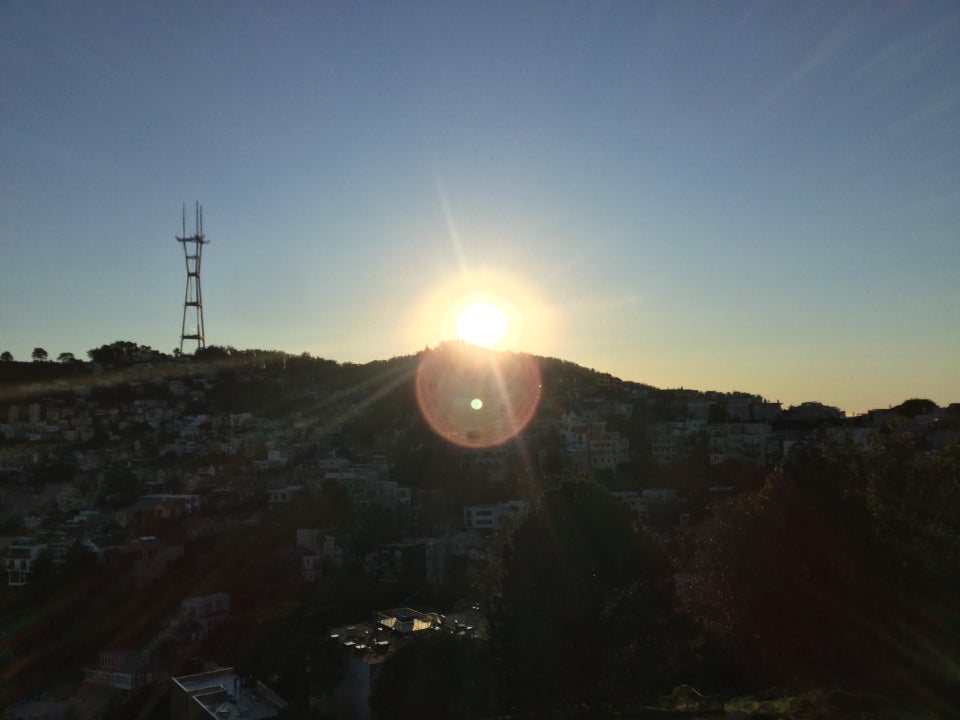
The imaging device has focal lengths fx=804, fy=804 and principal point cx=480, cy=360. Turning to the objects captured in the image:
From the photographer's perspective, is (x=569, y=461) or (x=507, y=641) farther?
(x=569, y=461)

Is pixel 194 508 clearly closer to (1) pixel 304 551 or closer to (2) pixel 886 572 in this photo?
(1) pixel 304 551

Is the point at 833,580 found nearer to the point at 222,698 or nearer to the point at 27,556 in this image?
the point at 222,698

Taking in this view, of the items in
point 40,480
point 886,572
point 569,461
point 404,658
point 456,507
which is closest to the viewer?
point 886,572

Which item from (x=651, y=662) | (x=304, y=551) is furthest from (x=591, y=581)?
(x=304, y=551)

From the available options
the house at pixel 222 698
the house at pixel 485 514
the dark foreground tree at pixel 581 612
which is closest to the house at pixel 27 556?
the house at pixel 222 698

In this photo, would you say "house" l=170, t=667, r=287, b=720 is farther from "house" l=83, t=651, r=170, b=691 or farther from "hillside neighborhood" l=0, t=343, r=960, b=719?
"house" l=83, t=651, r=170, b=691

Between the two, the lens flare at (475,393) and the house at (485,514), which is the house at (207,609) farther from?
the lens flare at (475,393)

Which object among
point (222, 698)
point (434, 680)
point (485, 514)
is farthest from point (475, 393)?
point (434, 680)
